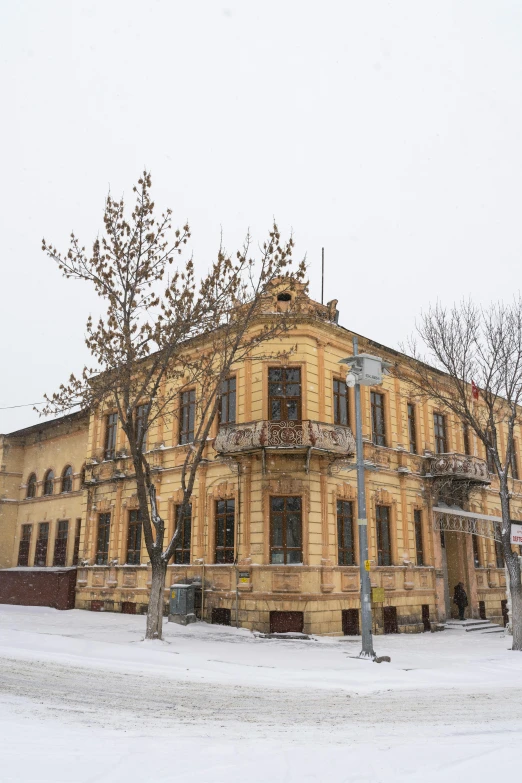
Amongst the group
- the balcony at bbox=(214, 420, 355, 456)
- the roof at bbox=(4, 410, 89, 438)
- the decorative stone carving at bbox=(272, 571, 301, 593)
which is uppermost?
the roof at bbox=(4, 410, 89, 438)

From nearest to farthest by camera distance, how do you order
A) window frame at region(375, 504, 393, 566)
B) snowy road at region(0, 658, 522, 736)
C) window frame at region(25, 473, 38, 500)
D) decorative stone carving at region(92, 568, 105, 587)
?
snowy road at region(0, 658, 522, 736), window frame at region(375, 504, 393, 566), decorative stone carving at region(92, 568, 105, 587), window frame at region(25, 473, 38, 500)

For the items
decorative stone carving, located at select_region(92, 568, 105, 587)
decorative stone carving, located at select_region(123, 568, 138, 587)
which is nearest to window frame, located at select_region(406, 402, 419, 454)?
decorative stone carving, located at select_region(123, 568, 138, 587)

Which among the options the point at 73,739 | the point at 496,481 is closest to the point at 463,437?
the point at 496,481

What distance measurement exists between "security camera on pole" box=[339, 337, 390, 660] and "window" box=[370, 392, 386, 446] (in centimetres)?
785

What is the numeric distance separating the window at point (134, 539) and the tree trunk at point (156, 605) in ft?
29.2

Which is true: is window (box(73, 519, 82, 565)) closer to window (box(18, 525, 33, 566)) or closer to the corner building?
the corner building

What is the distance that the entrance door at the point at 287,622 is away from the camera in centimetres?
1877

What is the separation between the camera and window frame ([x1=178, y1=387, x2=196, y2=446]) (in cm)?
2362

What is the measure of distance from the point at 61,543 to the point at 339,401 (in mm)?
16801

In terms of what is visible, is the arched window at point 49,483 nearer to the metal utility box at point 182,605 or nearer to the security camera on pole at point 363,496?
the metal utility box at point 182,605

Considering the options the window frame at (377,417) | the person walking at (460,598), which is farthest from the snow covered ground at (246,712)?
the person walking at (460,598)

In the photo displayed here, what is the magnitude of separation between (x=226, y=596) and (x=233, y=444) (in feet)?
16.1

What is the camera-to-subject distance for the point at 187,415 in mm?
24000

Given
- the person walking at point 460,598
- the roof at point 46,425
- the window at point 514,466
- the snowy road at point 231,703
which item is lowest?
the snowy road at point 231,703
